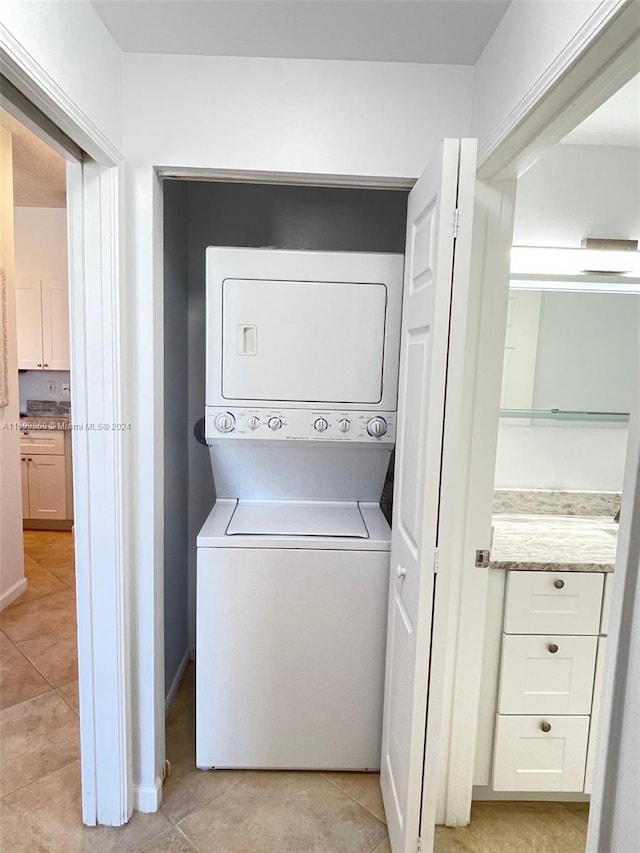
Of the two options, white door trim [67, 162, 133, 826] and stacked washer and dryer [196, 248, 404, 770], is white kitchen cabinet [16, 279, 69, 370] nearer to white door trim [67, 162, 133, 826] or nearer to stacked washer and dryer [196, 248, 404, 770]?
stacked washer and dryer [196, 248, 404, 770]

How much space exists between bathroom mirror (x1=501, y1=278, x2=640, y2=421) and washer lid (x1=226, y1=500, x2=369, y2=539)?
800 mm

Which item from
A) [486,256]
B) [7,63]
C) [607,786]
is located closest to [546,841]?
[607,786]

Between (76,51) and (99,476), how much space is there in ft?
3.55

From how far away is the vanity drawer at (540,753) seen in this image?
1.75 metres

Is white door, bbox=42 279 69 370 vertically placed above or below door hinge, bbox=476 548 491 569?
above

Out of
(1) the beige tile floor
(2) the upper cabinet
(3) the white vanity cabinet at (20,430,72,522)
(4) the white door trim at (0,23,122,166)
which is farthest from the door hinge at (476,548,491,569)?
(2) the upper cabinet

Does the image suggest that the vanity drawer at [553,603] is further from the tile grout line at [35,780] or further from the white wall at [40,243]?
the white wall at [40,243]

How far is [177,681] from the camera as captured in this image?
7.92 feet

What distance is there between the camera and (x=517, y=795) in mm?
1853

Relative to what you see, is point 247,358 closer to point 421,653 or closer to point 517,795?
point 421,653

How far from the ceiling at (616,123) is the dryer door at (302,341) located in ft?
2.84

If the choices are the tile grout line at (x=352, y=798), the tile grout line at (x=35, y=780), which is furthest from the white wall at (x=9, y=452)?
Result: the tile grout line at (x=352, y=798)

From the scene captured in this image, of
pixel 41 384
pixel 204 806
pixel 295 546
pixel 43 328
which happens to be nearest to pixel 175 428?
pixel 295 546

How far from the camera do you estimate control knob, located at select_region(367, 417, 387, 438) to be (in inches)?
76.6
